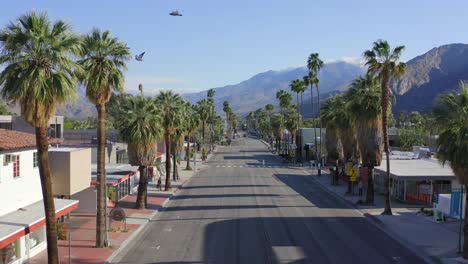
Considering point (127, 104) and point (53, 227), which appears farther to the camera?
point (127, 104)

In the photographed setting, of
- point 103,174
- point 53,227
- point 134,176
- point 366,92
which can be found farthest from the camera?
point 134,176

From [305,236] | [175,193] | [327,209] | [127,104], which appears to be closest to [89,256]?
[305,236]

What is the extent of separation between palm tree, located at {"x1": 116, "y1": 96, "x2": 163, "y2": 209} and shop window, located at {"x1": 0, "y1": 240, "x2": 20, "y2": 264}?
639 inches

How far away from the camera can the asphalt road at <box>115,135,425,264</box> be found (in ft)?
85.1

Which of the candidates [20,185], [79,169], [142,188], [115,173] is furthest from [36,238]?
[115,173]

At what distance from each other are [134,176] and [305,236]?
2532cm

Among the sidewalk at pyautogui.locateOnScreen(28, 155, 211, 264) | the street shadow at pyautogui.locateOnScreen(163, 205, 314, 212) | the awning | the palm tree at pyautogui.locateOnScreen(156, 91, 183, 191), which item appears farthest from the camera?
the palm tree at pyautogui.locateOnScreen(156, 91, 183, 191)

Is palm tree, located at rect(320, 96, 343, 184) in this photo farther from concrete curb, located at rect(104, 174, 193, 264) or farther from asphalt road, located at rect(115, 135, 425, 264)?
concrete curb, located at rect(104, 174, 193, 264)

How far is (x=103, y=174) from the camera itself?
2767 cm

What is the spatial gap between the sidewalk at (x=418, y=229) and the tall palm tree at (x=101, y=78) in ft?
52.6

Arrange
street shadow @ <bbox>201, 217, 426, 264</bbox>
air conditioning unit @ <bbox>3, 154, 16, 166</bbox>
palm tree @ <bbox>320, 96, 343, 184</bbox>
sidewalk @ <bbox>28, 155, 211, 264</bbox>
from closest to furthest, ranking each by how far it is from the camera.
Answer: air conditioning unit @ <bbox>3, 154, 16, 166</bbox>
sidewalk @ <bbox>28, 155, 211, 264</bbox>
street shadow @ <bbox>201, 217, 426, 264</bbox>
palm tree @ <bbox>320, 96, 343, 184</bbox>

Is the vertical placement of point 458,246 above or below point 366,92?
below

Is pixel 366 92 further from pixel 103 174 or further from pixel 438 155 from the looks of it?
pixel 103 174

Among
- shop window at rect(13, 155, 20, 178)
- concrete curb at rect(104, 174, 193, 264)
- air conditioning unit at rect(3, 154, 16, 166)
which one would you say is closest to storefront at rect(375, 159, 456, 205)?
concrete curb at rect(104, 174, 193, 264)
